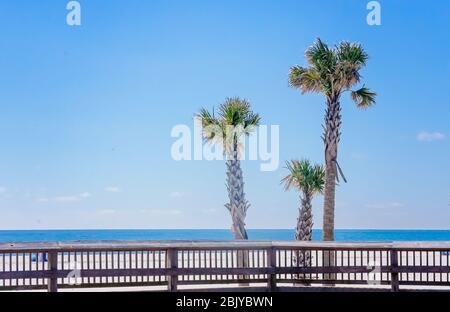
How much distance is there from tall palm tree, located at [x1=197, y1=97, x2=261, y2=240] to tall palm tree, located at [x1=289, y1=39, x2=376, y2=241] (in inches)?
→ 71.1

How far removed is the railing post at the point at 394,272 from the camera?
12.0 meters

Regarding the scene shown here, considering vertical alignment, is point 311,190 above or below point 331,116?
below

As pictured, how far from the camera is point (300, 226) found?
819 inches

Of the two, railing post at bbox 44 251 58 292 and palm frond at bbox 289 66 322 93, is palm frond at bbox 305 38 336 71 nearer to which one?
palm frond at bbox 289 66 322 93

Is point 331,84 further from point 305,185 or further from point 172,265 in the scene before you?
point 172,265

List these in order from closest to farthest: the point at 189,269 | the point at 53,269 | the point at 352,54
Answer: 1. the point at 53,269
2. the point at 189,269
3. the point at 352,54

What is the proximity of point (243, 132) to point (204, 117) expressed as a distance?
4.15 ft

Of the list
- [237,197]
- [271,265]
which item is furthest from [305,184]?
[271,265]

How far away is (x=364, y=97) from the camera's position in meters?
19.5

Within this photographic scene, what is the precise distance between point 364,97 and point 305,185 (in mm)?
3696
